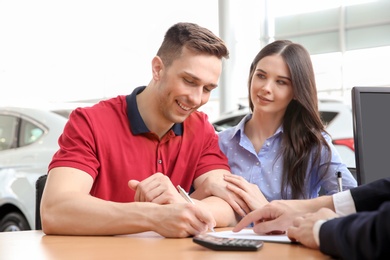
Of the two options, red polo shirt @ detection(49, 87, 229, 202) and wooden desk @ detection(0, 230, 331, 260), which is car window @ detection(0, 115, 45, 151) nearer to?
red polo shirt @ detection(49, 87, 229, 202)

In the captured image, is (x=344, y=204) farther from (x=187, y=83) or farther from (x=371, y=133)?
(x=187, y=83)

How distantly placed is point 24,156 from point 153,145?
133 inches

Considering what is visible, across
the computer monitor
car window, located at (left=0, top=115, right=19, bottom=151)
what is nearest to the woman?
the computer monitor

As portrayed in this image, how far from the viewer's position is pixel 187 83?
2.68 metres

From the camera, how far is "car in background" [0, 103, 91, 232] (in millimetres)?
5699

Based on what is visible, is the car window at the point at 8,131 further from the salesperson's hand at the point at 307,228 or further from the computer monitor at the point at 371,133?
the salesperson's hand at the point at 307,228

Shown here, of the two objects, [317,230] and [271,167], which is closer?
[317,230]

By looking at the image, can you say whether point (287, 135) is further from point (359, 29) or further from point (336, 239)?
point (359, 29)

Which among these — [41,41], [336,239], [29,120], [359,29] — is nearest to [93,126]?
[336,239]

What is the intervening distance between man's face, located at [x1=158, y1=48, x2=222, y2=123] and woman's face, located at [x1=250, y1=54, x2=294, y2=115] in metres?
0.43

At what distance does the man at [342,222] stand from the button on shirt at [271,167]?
0.96 metres

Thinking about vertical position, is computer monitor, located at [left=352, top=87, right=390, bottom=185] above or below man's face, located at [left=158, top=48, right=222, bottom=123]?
below

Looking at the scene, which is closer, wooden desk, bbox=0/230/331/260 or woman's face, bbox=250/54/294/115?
wooden desk, bbox=0/230/331/260

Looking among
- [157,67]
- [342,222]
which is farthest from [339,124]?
[342,222]
